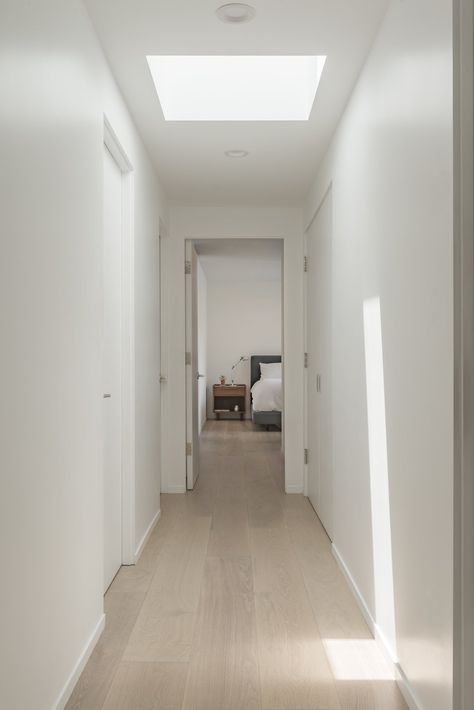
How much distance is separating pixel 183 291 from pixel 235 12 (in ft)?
10.1

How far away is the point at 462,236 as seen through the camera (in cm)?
133

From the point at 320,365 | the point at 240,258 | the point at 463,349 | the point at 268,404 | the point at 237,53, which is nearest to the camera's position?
the point at 463,349

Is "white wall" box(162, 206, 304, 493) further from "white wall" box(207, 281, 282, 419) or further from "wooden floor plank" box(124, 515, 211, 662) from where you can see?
"white wall" box(207, 281, 282, 419)

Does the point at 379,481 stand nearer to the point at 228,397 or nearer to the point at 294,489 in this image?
the point at 294,489

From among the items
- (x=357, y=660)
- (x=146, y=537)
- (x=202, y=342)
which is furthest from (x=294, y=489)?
(x=202, y=342)

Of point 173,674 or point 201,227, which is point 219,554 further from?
point 201,227

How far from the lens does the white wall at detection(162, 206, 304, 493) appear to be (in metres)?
5.30

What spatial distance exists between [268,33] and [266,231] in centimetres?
281

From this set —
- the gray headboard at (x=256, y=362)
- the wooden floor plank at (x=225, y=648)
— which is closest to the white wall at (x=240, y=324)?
the gray headboard at (x=256, y=362)

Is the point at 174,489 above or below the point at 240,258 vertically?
below

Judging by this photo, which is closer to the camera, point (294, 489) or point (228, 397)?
point (294, 489)

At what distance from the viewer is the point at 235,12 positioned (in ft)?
7.77

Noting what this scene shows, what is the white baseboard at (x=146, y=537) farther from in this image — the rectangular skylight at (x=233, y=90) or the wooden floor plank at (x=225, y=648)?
the rectangular skylight at (x=233, y=90)

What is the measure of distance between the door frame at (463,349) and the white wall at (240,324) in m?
9.46
